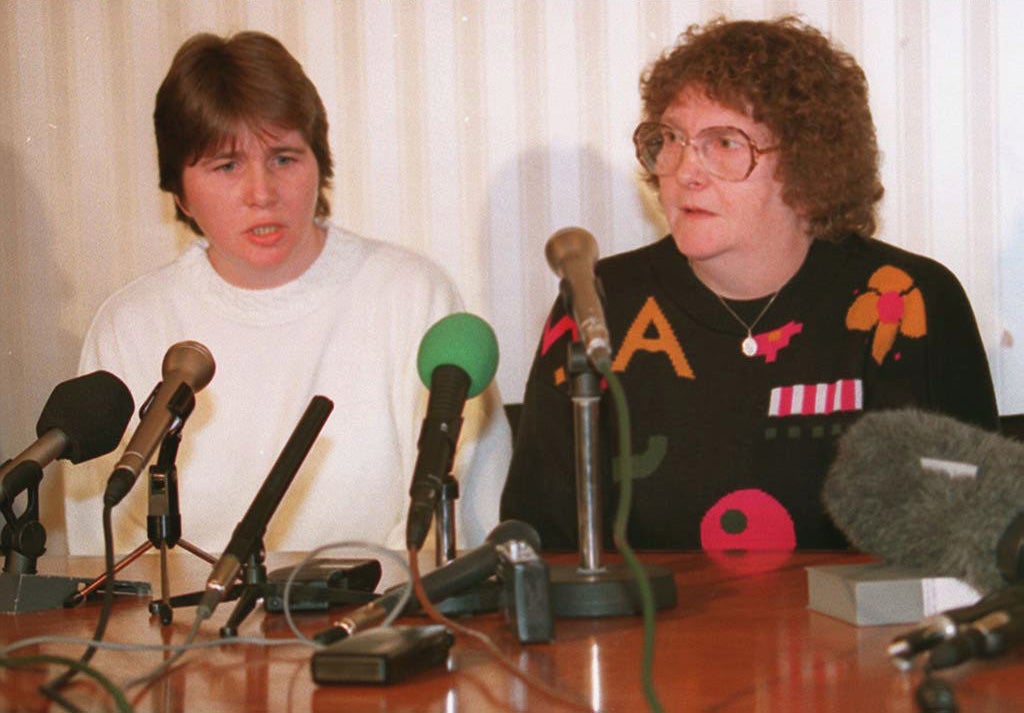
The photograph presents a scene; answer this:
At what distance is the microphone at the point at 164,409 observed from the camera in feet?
4.51

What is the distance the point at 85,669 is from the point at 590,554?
0.55 metres

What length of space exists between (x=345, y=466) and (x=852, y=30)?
1.62 metres

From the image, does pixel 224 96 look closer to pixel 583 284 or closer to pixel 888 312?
pixel 888 312

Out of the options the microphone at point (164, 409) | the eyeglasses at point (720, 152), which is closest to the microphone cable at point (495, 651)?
the microphone at point (164, 409)

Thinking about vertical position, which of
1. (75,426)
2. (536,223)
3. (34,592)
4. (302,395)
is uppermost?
(536,223)

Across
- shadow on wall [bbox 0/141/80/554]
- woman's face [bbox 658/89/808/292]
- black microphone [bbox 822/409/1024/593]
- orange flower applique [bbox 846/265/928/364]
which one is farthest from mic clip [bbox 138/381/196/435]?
shadow on wall [bbox 0/141/80/554]

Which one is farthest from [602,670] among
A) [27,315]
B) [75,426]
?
[27,315]

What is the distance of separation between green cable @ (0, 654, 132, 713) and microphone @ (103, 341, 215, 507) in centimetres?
19

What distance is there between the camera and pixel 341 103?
11.6ft

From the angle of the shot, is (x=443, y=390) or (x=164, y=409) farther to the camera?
(x=164, y=409)

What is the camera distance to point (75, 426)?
161 centimetres

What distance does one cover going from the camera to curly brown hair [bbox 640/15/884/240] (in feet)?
8.46

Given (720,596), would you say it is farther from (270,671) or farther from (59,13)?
(59,13)

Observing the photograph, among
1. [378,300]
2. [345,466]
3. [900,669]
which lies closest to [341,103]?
[378,300]
